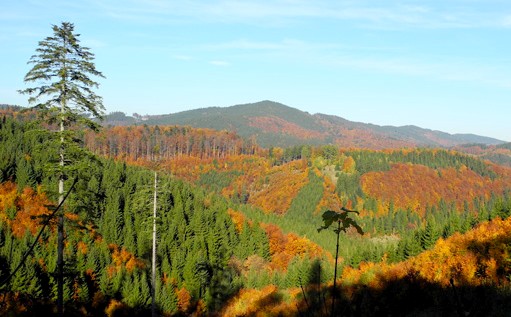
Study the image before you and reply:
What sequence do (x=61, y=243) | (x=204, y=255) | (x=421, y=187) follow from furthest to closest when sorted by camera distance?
(x=421, y=187) → (x=204, y=255) → (x=61, y=243)

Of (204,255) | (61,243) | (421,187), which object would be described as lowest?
(204,255)

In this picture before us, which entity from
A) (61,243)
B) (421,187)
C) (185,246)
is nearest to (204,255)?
(185,246)

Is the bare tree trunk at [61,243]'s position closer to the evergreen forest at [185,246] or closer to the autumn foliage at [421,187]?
the evergreen forest at [185,246]

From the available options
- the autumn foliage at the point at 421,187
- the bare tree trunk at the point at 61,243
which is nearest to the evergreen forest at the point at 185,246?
the bare tree trunk at the point at 61,243

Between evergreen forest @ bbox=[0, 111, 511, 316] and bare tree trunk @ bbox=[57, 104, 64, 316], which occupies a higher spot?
bare tree trunk @ bbox=[57, 104, 64, 316]

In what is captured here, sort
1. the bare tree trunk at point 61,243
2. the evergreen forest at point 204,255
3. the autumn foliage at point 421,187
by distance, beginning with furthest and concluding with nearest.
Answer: the autumn foliage at point 421,187 < the evergreen forest at point 204,255 < the bare tree trunk at point 61,243

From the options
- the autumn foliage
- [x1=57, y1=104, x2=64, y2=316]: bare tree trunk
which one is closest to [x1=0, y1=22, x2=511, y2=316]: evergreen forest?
[x1=57, y1=104, x2=64, y2=316]: bare tree trunk

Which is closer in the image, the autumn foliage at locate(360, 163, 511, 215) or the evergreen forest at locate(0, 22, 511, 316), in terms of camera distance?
the evergreen forest at locate(0, 22, 511, 316)

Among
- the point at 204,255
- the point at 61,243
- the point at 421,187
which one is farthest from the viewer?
the point at 421,187

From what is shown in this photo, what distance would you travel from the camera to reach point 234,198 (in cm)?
17200

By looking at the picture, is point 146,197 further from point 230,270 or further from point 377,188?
point 377,188

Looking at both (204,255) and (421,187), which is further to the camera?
(421,187)

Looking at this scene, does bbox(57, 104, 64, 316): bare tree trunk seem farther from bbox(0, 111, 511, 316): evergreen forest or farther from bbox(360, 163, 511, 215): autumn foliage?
bbox(360, 163, 511, 215): autumn foliage

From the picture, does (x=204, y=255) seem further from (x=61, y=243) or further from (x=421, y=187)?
(x=421, y=187)
